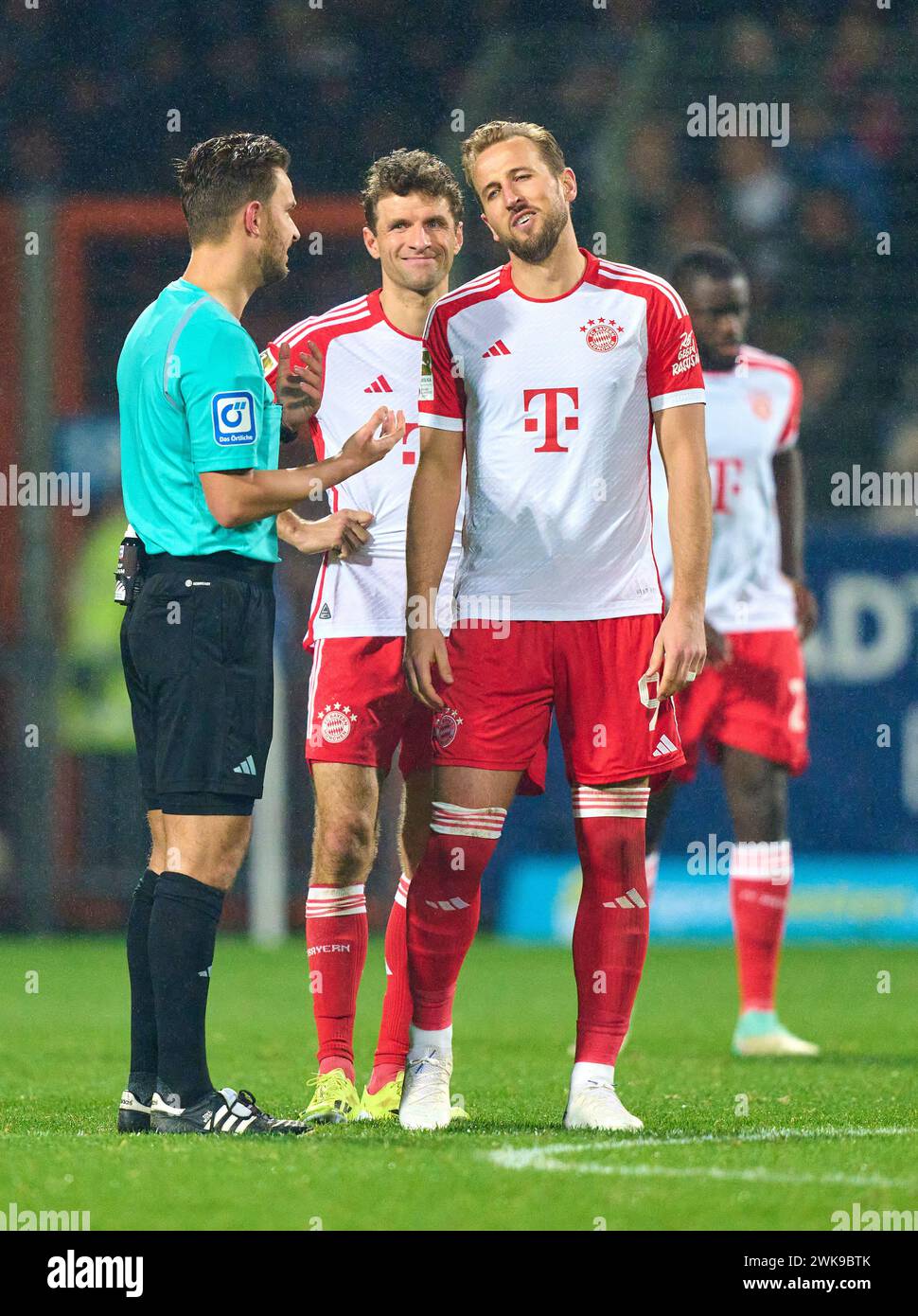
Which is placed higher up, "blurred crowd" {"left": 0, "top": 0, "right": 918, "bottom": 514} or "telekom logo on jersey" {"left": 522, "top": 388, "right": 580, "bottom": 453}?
"blurred crowd" {"left": 0, "top": 0, "right": 918, "bottom": 514}

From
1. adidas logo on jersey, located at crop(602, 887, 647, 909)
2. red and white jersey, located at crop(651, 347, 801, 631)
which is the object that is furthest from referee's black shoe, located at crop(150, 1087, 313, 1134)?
red and white jersey, located at crop(651, 347, 801, 631)

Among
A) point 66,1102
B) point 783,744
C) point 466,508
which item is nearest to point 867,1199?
point 466,508

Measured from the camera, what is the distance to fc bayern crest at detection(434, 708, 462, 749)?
4.47m

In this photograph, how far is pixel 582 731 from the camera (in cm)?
445

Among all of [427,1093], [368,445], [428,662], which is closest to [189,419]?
[368,445]

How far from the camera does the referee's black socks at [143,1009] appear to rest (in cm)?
445

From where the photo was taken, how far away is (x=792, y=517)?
23.2 feet

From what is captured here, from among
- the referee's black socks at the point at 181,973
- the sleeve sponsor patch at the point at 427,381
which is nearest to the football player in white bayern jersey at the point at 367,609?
the sleeve sponsor patch at the point at 427,381

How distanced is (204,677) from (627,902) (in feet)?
3.25

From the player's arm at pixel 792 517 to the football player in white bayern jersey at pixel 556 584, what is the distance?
2576mm

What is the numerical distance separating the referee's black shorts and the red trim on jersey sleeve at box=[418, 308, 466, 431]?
0.52m

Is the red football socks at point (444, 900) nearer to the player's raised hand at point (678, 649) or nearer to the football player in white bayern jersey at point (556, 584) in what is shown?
the football player in white bayern jersey at point (556, 584)

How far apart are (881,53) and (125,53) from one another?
3.97 metres

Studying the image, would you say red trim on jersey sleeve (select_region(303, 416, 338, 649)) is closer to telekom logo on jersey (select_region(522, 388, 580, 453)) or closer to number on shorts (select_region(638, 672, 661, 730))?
telekom logo on jersey (select_region(522, 388, 580, 453))
